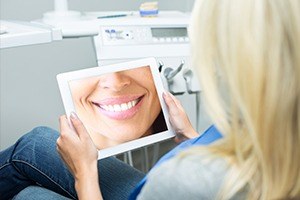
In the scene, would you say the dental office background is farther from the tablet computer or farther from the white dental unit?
the tablet computer

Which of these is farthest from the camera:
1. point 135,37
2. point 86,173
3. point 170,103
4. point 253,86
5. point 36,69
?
point 36,69

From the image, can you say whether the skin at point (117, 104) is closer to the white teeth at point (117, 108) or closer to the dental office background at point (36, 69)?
the white teeth at point (117, 108)

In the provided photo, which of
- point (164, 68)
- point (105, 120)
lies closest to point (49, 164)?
point (105, 120)

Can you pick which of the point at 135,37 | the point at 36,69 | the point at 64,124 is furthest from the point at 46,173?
the point at 36,69

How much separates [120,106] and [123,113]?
18 mm

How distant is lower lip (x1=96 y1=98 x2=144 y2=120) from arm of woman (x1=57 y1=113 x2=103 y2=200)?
12cm

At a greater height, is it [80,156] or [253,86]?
[253,86]

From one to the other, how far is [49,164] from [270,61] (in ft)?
2.37

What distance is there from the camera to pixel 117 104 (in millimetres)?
1131

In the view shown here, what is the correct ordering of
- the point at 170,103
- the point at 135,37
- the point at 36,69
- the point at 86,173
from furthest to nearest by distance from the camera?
the point at 36,69, the point at 135,37, the point at 170,103, the point at 86,173

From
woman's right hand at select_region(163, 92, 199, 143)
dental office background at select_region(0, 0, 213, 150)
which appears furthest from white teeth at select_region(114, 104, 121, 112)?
dental office background at select_region(0, 0, 213, 150)

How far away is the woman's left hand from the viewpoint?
37.5 inches

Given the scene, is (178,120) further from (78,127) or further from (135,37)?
(135,37)

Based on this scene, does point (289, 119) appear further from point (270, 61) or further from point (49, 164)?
point (49, 164)
